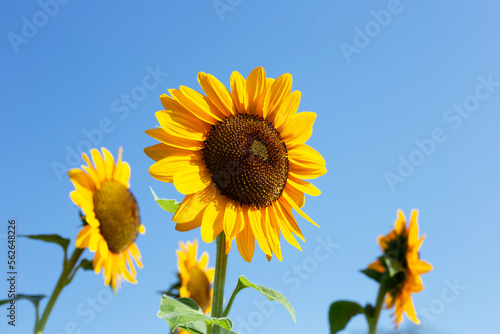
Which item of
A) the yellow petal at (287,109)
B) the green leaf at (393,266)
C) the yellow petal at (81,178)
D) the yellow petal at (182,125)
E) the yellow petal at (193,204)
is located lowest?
the green leaf at (393,266)

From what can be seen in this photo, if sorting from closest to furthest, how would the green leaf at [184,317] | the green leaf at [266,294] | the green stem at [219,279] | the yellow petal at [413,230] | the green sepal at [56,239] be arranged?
the green leaf at [184,317], the green leaf at [266,294], the green stem at [219,279], the green sepal at [56,239], the yellow petal at [413,230]

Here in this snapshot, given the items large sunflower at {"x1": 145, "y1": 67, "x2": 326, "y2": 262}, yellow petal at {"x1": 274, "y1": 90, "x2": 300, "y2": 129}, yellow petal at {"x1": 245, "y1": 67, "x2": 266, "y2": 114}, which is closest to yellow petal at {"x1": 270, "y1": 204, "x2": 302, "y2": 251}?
large sunflower at {"x1": 145, "y1": 67, "x2": 326, "y2": 262}

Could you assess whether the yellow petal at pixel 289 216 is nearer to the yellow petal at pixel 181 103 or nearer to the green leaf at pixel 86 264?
the yellow petal at pixel 181 103

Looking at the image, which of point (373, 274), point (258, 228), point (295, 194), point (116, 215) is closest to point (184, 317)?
point (258, 228)

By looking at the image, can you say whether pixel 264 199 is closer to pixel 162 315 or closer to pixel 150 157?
pixel 150 157

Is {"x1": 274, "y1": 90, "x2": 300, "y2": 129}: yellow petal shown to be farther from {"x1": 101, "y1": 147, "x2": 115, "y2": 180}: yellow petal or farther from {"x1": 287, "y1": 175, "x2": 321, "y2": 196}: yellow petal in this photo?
{"x1": 101, "y1": 147, "x2": 115, "y2": 180}: yellow petal

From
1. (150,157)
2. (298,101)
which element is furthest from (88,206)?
(298,101)

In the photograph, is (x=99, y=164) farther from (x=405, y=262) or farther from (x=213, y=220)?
(x=405, y=262)

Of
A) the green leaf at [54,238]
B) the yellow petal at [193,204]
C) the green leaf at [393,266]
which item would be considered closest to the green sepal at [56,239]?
the green leaf at [54,238]
